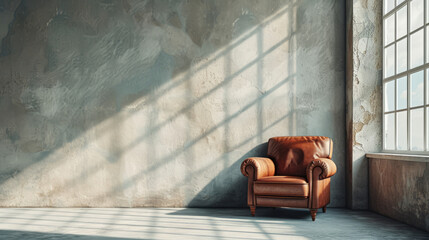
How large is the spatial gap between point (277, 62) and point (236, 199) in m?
1.83

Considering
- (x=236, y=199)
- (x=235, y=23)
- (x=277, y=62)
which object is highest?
(x=235, y=23)

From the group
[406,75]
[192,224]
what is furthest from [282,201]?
[406,75]

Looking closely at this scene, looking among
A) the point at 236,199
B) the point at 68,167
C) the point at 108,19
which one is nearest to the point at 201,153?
the point at 236,199

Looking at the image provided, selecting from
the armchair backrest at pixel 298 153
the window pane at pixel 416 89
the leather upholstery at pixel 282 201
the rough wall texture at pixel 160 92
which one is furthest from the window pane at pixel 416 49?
the leather upholstery at pixel 282 201

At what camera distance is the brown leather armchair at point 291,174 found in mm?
4137

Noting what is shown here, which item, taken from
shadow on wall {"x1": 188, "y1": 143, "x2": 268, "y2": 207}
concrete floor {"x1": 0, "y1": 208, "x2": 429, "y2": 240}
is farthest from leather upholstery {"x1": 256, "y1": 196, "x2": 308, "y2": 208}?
shadow on wall {"x1": 188, "y1": 143, "x2": 268, "y2": 207}

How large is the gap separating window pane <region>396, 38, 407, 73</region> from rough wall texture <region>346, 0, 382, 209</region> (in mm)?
429

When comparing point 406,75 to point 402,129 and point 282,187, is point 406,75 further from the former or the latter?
point 282,187

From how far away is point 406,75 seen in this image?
4219 mm

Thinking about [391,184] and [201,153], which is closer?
[391,184]

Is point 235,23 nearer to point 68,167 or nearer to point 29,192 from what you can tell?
point 68,167

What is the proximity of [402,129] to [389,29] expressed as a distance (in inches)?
48.7

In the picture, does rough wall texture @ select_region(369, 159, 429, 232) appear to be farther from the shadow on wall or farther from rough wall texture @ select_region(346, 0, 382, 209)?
the shadow on wall

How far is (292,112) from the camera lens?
16.9ft
